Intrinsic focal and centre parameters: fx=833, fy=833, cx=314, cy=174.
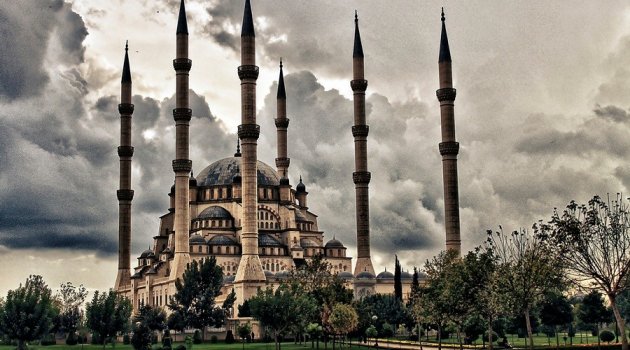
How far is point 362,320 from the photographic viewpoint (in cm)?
5962

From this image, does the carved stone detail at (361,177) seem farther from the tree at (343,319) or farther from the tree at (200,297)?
the tree at (343,319)

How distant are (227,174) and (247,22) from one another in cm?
2809

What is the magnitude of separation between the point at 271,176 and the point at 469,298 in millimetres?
50929

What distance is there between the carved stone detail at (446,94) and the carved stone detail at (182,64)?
2302 centimetres

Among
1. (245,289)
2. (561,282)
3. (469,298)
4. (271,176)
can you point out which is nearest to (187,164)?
(245,289)

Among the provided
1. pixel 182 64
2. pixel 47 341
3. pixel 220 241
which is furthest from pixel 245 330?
pixel 182 64

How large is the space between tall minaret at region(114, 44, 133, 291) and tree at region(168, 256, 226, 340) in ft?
55.4

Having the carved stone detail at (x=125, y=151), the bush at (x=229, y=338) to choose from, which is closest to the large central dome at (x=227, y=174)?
the carved stone detail at (x=125, y=151)

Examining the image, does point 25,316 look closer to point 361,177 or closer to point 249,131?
point 249,131

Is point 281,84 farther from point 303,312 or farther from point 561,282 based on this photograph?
point 561,282

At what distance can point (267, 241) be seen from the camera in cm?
8919

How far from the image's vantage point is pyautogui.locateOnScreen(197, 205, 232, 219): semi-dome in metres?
91.9

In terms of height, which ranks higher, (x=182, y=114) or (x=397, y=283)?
(x=182, y=114)

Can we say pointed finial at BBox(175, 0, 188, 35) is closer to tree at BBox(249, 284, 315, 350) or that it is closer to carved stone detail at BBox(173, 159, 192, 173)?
carved stone detail at BBox(173, 159, 192, 173)
